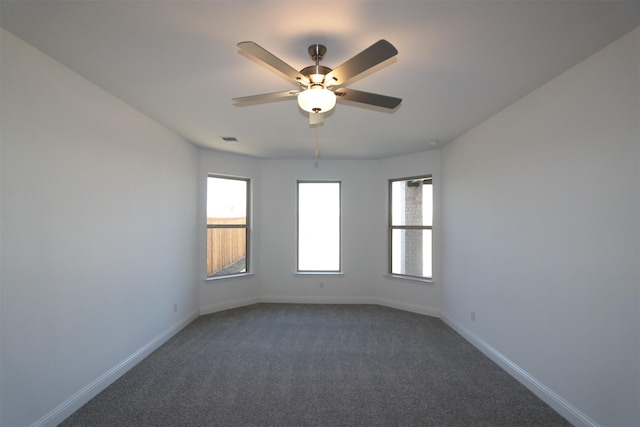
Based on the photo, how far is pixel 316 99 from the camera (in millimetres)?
1910

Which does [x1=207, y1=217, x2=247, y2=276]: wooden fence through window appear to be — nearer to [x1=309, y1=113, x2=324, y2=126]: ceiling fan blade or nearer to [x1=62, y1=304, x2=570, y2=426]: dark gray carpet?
[x1=62, y1=304, x2=570, y2=426]: dark gray carpet

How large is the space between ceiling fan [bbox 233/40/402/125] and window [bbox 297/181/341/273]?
3.75 meters

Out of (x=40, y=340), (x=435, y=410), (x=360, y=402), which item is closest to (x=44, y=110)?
(x=40, y=340)

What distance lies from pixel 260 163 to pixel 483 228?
3759 millimetres

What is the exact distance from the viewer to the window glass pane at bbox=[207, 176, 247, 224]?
5.25m

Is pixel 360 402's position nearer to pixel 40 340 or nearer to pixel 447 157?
pixel 40 340

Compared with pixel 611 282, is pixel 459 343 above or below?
below

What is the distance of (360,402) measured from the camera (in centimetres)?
264

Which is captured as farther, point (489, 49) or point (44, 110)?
point (44, 110)

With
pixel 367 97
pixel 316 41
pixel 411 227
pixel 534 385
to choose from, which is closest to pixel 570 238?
pixel 534 385

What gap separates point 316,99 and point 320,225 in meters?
4.14

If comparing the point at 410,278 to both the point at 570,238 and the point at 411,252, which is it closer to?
the point at 411,252

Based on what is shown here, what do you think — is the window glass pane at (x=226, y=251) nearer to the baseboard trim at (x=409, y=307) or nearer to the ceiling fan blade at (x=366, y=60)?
the baseboard trim at (x=409, y=307)

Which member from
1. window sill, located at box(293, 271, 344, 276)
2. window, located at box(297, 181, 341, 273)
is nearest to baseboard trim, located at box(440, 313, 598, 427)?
window sill, located at box(293, 271, 344, 276)
